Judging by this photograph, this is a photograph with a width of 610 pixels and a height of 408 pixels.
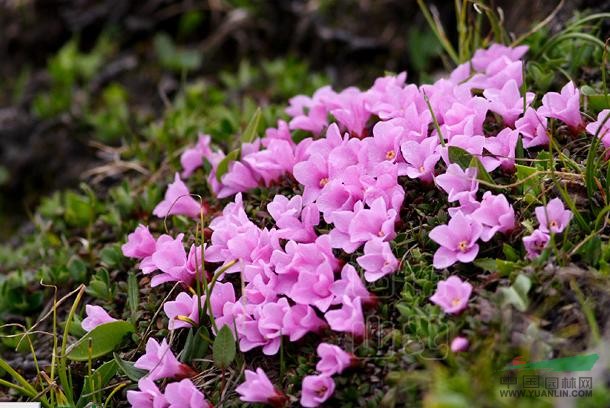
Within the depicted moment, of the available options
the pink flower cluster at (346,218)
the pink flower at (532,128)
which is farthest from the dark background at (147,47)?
the pink flower at (532,128)

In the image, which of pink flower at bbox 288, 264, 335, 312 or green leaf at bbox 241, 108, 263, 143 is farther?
green leaf at bbox 241, 108, 263, 143

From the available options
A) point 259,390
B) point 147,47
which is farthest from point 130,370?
point 147,47

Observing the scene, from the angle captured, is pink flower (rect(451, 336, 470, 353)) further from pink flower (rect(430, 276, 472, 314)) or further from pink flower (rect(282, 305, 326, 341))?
pink flower (rect(282, 305, 326, 341))

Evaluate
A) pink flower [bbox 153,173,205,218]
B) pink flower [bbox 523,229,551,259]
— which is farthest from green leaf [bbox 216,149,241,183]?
pink flower [bbox 523,229,551,259]

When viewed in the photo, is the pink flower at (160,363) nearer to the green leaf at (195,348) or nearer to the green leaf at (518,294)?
the green leaf at (195,348)

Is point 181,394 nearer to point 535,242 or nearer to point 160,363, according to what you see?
point 160,363

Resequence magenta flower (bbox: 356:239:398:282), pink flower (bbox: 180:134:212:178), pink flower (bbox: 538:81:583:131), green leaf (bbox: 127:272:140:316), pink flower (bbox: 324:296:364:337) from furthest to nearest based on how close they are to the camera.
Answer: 1. pink flower (bbox: 180:134:212:178)
2. green leaf (bbox: 127:272:140:316)
3. pink flower (bbox: 538:81:583:131)
4. magenta flower (bbox: 356:239:398:282)
5. pink flower (bbox: 324:296:364:337)

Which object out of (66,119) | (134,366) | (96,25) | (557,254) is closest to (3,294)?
(134,366)
